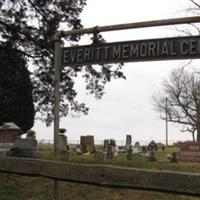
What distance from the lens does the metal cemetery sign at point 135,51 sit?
22.1ft

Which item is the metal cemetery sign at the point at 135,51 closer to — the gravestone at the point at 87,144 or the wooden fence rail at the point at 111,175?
the wooden fence rail at the point at 111,175

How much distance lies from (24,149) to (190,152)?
19.8 metres

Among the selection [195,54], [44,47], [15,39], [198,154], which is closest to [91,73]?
[44,47]

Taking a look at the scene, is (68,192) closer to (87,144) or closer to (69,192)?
(69,192)

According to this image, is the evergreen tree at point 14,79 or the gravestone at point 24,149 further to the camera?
the evergreen tree at point 14,79

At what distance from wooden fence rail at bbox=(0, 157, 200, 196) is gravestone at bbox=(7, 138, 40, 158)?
7.18m

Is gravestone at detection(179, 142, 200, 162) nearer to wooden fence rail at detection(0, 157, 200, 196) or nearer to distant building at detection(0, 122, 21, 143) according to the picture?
distant building at detection(0, 122, 21, 143)

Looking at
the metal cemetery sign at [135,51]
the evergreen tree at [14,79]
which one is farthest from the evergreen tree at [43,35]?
the metal cemetery sign at [135,51]

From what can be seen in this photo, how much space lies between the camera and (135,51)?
7.02 m

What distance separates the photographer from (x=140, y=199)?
8156mm

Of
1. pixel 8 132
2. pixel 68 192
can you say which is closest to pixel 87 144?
pixel 8 132

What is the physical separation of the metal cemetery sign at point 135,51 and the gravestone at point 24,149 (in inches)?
272

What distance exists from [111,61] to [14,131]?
2385cm

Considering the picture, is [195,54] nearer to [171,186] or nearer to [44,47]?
[171,186]
